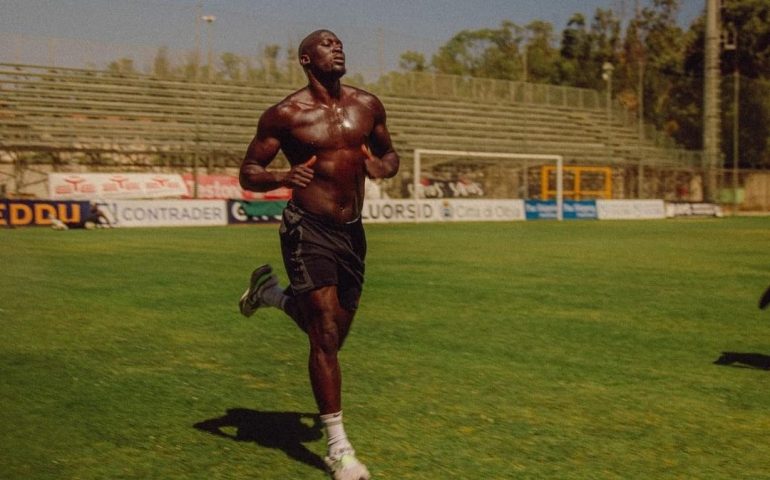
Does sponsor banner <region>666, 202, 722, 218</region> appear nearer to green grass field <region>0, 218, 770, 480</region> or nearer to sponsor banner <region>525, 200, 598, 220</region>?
sponsor banner <region>525, 200, 598, 220</region>

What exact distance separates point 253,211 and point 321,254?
33.0 m

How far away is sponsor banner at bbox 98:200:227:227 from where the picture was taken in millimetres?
33812

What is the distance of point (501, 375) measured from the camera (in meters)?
7.06

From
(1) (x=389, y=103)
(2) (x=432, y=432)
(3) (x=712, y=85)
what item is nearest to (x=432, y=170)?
(1) (x=389, y=103)

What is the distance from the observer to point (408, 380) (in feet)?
22.5

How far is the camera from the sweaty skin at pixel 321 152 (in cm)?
487

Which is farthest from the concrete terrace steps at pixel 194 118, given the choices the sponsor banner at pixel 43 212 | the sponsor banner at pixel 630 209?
the sponsor banner at pixel 43 212

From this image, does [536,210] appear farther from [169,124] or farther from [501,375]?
[501,375]

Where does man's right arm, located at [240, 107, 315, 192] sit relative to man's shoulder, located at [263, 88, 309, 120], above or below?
below

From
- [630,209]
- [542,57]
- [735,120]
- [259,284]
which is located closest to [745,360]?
[259,284]

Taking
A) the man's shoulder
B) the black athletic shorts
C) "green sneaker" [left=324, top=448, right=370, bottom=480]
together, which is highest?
the man's shoulder

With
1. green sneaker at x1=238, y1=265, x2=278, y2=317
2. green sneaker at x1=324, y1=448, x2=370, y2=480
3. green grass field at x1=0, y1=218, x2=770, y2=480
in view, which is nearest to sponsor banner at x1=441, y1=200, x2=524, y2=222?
green grass field at x1=0, y1=218, x2=770, y2=480

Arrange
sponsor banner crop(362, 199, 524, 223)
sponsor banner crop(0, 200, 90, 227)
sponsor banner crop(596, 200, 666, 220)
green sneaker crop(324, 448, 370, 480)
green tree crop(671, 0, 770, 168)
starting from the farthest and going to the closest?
green tree crop(671, 0, 770, 168), sponsor banner crop(596, 200, 666, 220), sponsor banner crop(362, 199, 524, 223), sponsor banner crop(0, 200, 90, 227), green sneaker crop(324, 448, 370, 480)

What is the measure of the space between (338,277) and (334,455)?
37.1 inches
